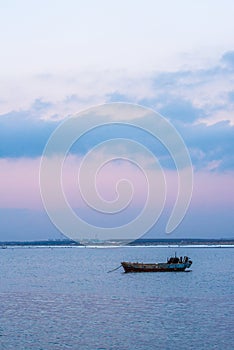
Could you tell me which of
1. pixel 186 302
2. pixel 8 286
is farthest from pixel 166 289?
pixel 8 286

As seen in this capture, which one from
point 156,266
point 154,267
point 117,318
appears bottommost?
point 117,318

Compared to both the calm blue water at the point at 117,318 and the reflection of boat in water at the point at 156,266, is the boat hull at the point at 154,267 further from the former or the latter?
the calm blue water at the point at 117,318

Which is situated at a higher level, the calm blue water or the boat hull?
the boat hull

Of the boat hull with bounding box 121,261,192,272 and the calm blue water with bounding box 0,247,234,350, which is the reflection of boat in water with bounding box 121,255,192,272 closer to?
the boat hull with bounding box 121,261,192,272

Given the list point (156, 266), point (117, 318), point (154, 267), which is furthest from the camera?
point (156, 266)

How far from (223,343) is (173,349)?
13.0 ft

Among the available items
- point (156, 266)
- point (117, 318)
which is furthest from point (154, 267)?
point (117, 318)

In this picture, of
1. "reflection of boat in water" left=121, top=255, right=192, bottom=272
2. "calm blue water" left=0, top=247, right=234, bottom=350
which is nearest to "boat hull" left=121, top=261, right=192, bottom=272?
"reflection of boat in water" left=121, top=255, right=192, bottom=272

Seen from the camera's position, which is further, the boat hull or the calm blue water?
the boat hull

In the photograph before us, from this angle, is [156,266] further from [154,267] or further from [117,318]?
[117,318]

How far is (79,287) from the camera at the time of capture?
82.4m

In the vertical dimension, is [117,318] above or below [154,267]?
below

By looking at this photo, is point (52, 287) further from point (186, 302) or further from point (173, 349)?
point (173, 349)

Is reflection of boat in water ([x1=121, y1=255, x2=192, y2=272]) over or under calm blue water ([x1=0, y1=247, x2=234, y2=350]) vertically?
over
